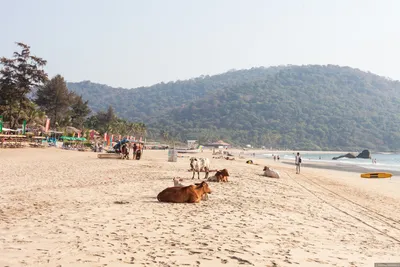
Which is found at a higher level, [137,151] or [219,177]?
[137,151]

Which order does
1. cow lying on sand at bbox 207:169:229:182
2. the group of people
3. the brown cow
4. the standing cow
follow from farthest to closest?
the group of people
the standing cow
cow lying on sand at bbox 207:169:229:182
the brown cow

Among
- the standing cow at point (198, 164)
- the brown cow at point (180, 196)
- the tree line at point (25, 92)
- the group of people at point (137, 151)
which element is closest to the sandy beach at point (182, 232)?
the brown cow at point (180, 196)

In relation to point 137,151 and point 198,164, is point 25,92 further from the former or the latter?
point 198,164

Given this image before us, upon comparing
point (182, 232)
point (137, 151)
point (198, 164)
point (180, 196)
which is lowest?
point (182, 232)

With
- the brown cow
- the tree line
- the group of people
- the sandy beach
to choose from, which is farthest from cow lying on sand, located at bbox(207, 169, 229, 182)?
the tree line

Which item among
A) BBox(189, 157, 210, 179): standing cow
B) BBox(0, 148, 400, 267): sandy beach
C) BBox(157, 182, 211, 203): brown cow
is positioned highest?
BBox(189, 157, 210, 179): standing cow

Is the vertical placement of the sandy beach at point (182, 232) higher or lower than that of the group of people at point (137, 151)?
lower

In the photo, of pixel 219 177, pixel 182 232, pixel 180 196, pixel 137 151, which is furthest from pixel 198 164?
pixel 137 151

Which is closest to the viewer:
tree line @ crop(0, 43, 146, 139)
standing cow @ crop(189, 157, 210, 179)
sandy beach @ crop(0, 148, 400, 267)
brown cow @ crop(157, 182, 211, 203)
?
sandy beach @ crop(0, 148, 400, 267)

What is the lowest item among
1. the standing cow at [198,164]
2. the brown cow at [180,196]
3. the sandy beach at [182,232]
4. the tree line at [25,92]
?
the sandy beach at [182,232]

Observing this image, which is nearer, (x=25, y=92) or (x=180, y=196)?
(x=180, y=196)

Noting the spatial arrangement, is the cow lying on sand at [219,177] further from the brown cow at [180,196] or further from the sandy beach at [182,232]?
the brown cow at [180,196]

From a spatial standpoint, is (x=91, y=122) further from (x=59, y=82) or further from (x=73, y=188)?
(x=73, y=188)

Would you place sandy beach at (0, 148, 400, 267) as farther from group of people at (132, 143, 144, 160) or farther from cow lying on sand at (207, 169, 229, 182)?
group of people at (132, 143, 144, 160)
